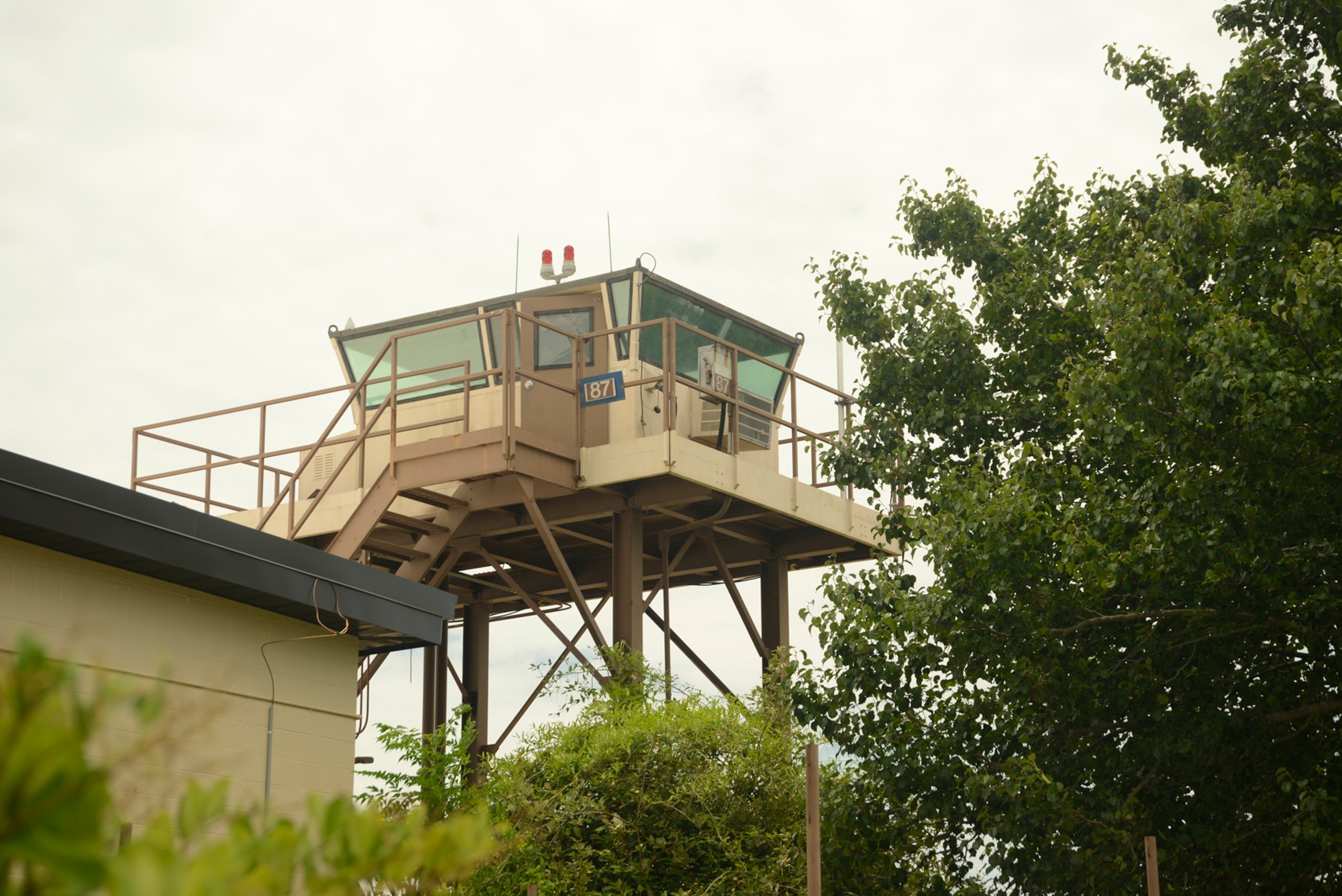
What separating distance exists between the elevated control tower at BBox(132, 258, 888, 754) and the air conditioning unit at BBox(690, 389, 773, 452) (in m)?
0.03

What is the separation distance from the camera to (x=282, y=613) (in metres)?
10.3

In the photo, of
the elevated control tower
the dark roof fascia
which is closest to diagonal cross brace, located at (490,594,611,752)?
the elevated control tower

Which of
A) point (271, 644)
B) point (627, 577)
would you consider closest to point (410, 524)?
point (627, 577)

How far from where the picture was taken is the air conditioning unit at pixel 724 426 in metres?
19.4

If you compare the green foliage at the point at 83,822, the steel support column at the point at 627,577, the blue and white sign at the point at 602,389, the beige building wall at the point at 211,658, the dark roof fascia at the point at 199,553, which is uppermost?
the blue and white sign at the point at 602,389

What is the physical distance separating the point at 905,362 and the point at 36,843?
15754 mm

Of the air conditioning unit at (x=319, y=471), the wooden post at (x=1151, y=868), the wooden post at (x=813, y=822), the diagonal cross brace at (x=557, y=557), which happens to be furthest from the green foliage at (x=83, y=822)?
the air conditioning unit at (x=319, y=471)

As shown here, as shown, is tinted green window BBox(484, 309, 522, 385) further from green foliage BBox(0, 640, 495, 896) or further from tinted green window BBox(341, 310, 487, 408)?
green foliage BBox(0, 640, 495, 896)

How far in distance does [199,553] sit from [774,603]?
514 inches

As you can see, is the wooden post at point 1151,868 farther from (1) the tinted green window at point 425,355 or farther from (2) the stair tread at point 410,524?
(1) the tinted green window at point 425,355

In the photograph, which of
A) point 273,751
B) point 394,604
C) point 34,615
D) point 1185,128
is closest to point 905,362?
point 1185,128

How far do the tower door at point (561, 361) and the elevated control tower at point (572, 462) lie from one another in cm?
3

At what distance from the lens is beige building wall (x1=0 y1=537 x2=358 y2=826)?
835cm

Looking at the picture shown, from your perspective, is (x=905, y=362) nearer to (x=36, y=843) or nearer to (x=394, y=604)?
(x=394, y=604)
